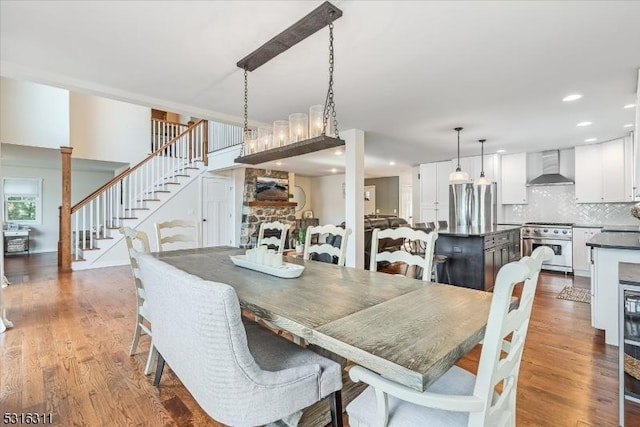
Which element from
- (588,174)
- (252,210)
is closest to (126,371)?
(252,210)

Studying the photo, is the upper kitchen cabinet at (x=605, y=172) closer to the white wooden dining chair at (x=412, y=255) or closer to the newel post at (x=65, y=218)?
the white wooden dining chair at (x=412, y=255)

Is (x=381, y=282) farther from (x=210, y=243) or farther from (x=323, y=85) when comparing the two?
(x=210, y=243)

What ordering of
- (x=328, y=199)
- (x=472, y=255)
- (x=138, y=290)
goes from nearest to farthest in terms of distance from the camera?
(x=138, y=290) < (x=472, y=255) < (x=328, y=199)

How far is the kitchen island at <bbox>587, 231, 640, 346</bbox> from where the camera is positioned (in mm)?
2723

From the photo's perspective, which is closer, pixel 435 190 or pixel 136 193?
pixel 136 193

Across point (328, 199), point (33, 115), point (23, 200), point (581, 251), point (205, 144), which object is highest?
point (33, 115)

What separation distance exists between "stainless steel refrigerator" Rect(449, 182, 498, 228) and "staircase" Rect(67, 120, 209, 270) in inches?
232

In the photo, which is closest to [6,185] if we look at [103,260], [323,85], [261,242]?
[103,260]

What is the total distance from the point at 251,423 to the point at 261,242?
2.06 metres

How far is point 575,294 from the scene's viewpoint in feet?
13.9

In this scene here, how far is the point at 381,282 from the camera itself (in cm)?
180

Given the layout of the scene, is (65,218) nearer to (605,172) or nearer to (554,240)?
(554,240)

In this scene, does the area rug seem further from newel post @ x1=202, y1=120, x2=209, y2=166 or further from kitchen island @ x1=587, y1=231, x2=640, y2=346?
newel post @ x1=202, y1=120, x2=209, y2=166

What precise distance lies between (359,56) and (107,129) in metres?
6.78
